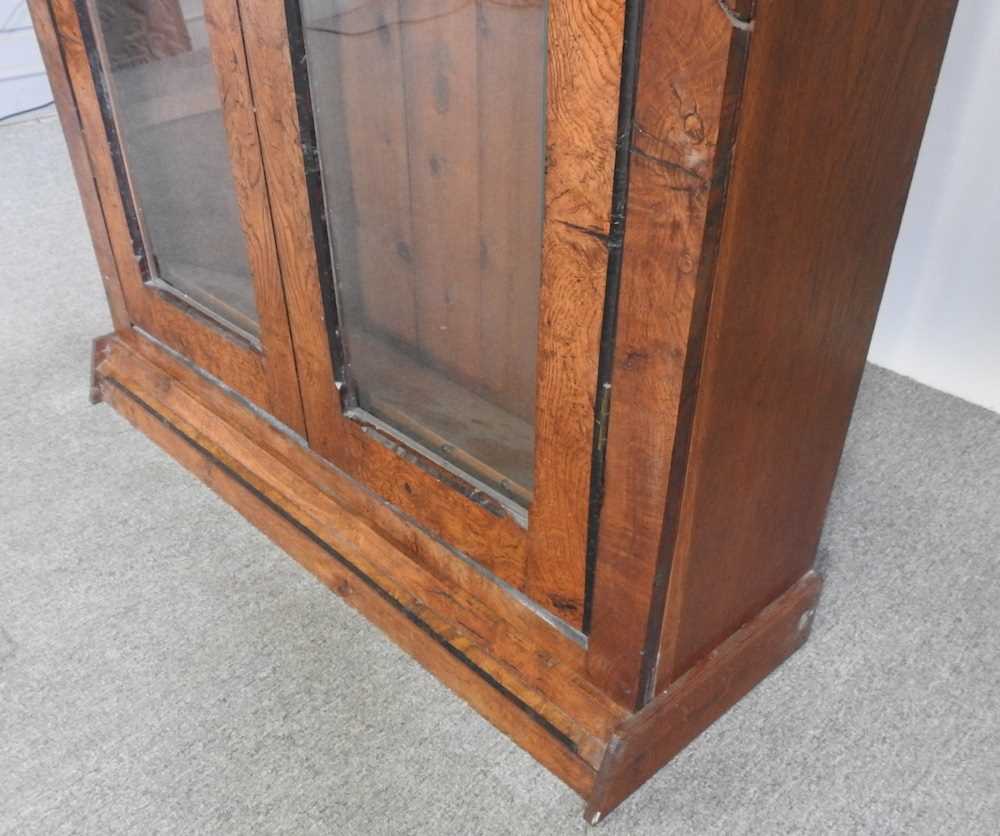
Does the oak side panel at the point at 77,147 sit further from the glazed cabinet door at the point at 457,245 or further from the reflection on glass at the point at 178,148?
the glazed cabinet door at the point at 457,245

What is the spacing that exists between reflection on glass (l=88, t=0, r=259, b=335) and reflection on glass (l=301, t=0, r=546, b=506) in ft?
0.63

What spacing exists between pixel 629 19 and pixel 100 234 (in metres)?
1.04

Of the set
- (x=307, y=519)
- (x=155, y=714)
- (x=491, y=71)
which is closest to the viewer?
(x=491, y=71)

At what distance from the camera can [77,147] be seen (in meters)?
1.45

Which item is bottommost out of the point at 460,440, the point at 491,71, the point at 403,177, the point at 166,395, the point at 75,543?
the point at 75,543

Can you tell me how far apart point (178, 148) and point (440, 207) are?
0.44 meters

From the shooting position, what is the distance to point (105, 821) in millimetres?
1067

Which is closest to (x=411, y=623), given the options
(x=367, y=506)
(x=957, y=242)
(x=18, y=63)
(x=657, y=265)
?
(x=367, y=506)

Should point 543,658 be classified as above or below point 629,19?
below

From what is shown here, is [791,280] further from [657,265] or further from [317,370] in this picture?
[317,370]

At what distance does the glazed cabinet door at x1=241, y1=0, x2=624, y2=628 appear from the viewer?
2.75ft

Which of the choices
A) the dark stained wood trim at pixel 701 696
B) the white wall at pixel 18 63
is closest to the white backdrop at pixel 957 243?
the dark stained wood trim at pixel 701 696

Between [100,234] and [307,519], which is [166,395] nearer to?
[100,234]

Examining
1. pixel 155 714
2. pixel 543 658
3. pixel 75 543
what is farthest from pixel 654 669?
pixel 75 543
